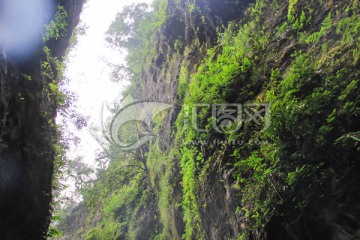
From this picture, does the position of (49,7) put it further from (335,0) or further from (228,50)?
(335,0)

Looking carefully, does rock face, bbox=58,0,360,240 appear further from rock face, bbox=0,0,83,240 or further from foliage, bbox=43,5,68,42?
foliage, bbox=43,5,68,42

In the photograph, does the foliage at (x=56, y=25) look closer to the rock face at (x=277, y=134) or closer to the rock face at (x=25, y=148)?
the rock face at (x=25, y=148)

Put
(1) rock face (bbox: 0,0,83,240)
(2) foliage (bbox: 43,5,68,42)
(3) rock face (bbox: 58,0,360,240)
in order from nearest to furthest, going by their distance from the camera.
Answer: (3) rock face (bbox: 58,0,360,240), (1) rock face (bbox: 0,0,83,240), (2) foliage (bbox: 43,5,68,42)

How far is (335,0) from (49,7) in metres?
6.37

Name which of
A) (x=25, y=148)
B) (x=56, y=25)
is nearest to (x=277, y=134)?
(x=25, y=148)

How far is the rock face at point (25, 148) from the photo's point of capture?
504 cm

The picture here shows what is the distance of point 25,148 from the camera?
5.79 m

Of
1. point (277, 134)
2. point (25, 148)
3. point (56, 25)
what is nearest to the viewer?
point (277, 134)

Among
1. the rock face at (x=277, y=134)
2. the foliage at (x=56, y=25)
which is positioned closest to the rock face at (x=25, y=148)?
the foliage at (x=56, y=25)

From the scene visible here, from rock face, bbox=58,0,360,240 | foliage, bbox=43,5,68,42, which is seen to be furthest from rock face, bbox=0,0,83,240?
rock face, bbox=58,0,360,240

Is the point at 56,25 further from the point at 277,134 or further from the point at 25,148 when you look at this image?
the point at 277,134

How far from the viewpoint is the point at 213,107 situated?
6910 mm

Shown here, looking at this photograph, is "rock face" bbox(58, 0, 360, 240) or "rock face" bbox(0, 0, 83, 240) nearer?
"rock face" bbox(58, 0, 360, 240)

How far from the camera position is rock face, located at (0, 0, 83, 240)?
198 inches
